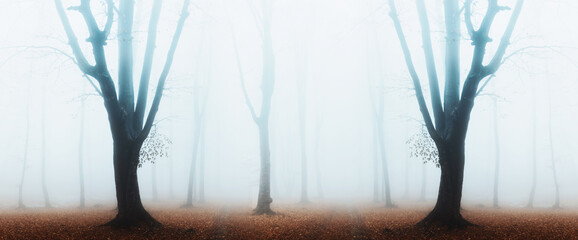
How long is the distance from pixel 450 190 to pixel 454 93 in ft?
10.6

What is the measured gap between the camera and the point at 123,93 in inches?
535

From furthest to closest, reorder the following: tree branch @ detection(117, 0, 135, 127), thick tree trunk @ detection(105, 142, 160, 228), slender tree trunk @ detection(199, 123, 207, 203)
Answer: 1. slender tree trunk @ detection(199, 123, 207, 203)
2. tree branch @ detection(117, 0, 135, 127)
3. thick tree trunk @ detection(105, 142, 160, 228)

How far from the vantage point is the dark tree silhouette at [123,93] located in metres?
12.5

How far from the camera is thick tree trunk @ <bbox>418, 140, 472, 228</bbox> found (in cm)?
1305

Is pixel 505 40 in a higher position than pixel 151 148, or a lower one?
higher

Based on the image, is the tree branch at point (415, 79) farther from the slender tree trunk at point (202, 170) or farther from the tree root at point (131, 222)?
the slender tree trunk at point (202, 170)

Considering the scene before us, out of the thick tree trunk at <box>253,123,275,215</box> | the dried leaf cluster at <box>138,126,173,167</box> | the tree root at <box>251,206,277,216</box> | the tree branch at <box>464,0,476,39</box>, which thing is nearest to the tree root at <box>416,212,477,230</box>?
the tree branch at <box>464,0,476,39</box>

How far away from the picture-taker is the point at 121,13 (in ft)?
45.0

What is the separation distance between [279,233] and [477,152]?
79538mm

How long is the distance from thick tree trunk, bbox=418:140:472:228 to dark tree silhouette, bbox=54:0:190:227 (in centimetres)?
936

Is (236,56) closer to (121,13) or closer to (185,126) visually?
(121,13)

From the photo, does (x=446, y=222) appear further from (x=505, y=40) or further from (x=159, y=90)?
(x=159, y=90)

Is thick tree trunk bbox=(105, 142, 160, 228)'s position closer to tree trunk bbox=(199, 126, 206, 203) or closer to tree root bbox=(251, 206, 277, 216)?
tree root bbox=(251, 206, 277, 216)

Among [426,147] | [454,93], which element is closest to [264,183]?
[426,147]
